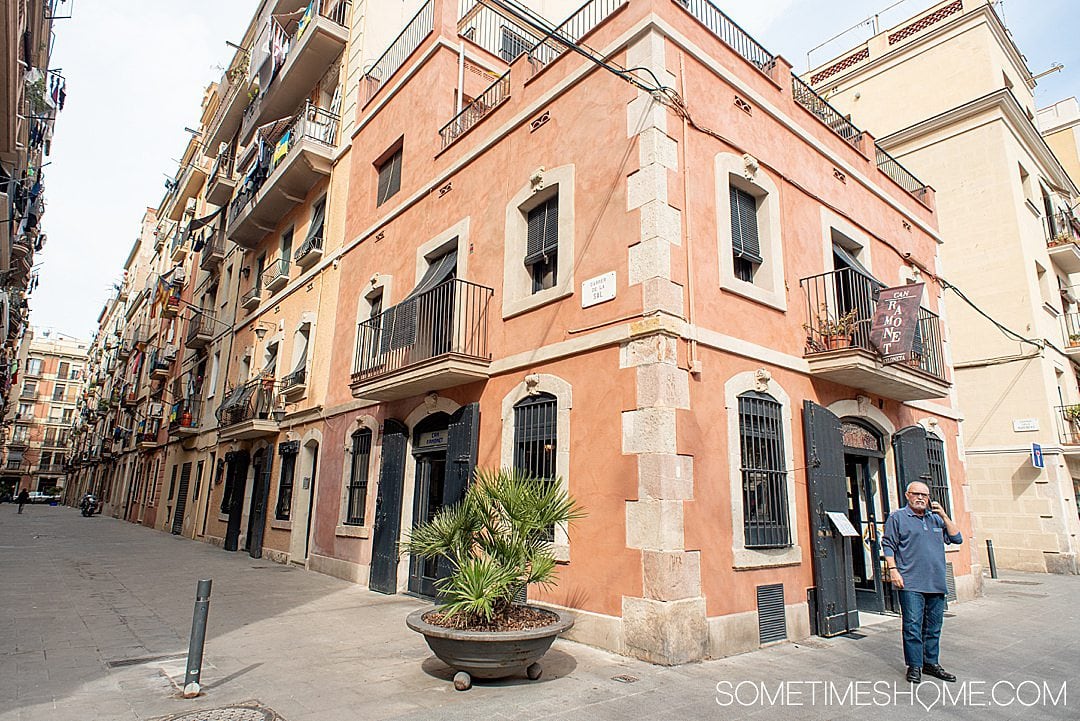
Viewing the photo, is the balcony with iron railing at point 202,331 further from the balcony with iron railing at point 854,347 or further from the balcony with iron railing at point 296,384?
the balcony with iron railing at point 854,347

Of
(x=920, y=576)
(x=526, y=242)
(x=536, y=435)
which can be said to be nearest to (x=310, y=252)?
(x=526, y=242)

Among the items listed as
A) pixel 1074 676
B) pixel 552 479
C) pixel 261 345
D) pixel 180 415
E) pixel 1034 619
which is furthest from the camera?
pixel 180 415

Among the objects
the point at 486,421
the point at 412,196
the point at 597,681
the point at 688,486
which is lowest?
the point at 597,681

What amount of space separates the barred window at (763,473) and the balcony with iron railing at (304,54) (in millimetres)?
15432

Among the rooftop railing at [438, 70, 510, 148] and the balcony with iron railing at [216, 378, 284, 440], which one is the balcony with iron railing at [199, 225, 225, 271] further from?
the rooftop railing at [438, 70, 510, 148]

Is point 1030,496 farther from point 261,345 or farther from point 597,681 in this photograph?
point 261,345

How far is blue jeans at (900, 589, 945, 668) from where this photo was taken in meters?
5.71

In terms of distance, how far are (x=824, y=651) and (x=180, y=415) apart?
77.6 ft

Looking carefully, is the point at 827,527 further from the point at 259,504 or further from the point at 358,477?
the point at 259,504

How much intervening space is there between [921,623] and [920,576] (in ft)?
1.53

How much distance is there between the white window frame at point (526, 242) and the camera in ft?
27.5

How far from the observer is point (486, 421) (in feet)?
30.1

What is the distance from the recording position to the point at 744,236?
28.9 feet

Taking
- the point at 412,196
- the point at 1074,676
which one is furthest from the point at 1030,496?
the point at 412,196
